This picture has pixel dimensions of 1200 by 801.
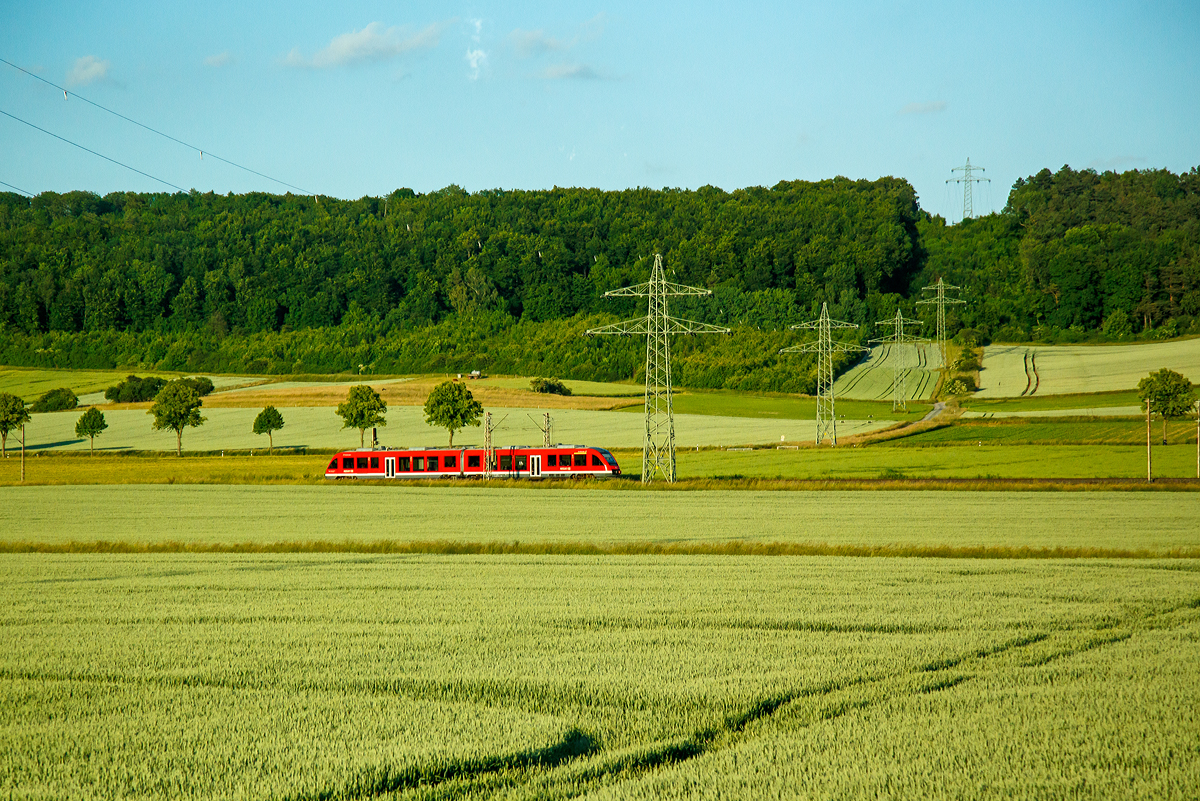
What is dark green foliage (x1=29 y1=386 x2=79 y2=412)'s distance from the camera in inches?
3236

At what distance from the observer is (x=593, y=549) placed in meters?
22.6

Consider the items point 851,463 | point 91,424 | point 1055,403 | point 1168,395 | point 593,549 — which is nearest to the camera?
point 593,549

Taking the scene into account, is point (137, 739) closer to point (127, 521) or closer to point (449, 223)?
point (127, 521)

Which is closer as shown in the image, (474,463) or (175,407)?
(474,463)

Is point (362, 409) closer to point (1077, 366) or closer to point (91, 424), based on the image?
point (91, 424)

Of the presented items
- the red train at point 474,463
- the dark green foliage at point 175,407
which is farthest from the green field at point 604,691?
the dark green foliage at point 175,407

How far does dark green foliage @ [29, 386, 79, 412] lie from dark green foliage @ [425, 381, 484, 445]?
40132 millimetres

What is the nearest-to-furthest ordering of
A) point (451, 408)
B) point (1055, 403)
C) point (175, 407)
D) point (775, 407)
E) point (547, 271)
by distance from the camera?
point (451, 408), point (175, 407), point (1055, 403), point (775, 407), point (547, 271)

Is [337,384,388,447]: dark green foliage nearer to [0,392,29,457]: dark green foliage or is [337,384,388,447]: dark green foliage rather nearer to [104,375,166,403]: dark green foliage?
[0,392,29,457]: dark green foliage

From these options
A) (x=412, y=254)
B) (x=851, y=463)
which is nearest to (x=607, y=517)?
(x=851, y=463)

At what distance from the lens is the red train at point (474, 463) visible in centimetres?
4747

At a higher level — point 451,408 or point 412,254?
point 412,254

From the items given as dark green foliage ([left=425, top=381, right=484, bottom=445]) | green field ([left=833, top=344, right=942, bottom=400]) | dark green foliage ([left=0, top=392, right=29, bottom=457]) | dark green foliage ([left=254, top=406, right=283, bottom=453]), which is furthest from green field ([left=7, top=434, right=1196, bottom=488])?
green field ([left=833, top=344, right=942, bottom=400])

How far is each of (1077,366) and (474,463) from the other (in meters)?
66.5
